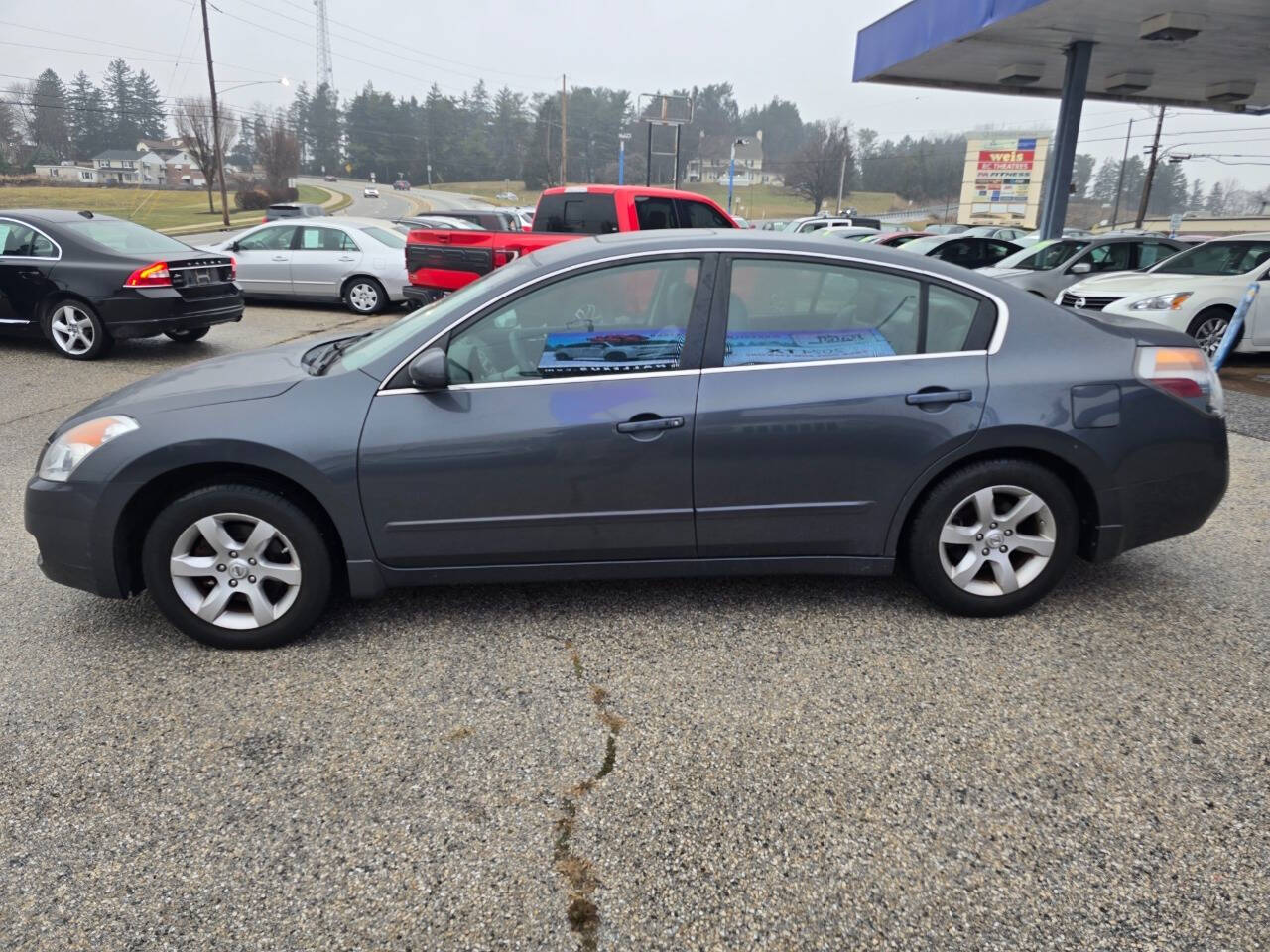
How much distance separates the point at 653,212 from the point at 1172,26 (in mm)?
9749

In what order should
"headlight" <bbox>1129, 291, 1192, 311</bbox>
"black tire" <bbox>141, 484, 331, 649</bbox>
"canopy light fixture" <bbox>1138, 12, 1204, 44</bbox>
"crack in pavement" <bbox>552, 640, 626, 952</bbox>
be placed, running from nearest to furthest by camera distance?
1. "crack in pavement" <bbox>552, 640, 626, 952</bbox>
2. "black tire" <bbox>141, 484, 331, 649</bbox>
3. "headlight" <bbox>1129, 291, 1192, 311</bbox>
4. "canopy light fixture" <bbox>1138, 12, 1204, 44</bbox>

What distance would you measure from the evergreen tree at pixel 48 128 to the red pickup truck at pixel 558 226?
214ft

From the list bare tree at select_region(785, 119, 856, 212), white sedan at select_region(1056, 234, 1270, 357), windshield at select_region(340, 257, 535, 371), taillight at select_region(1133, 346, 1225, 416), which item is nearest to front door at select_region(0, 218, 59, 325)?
windshield at select_region(340, 257, 535, 371)

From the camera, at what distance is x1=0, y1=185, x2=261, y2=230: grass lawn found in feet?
121

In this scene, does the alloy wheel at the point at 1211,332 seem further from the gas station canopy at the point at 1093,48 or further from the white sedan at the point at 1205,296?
the gas station canopy at the point at 1093,48

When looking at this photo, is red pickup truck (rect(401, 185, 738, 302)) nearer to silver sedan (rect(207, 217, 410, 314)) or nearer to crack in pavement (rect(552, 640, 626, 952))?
silver sedan (rect(207, 217, 410, 314))

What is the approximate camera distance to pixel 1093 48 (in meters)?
15.8

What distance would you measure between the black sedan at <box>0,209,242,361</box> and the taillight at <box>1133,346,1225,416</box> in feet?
28.6

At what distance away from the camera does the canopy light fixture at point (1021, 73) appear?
57.1 ft

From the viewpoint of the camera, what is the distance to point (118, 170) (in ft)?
211

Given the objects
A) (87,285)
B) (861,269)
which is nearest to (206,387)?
(861,269)

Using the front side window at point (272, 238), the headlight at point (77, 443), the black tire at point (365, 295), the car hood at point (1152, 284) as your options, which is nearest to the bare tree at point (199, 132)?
the front side window at point (272, 238)

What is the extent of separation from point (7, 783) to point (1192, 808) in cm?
346

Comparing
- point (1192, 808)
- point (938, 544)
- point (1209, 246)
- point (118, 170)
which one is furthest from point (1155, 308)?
point (118, 170)
